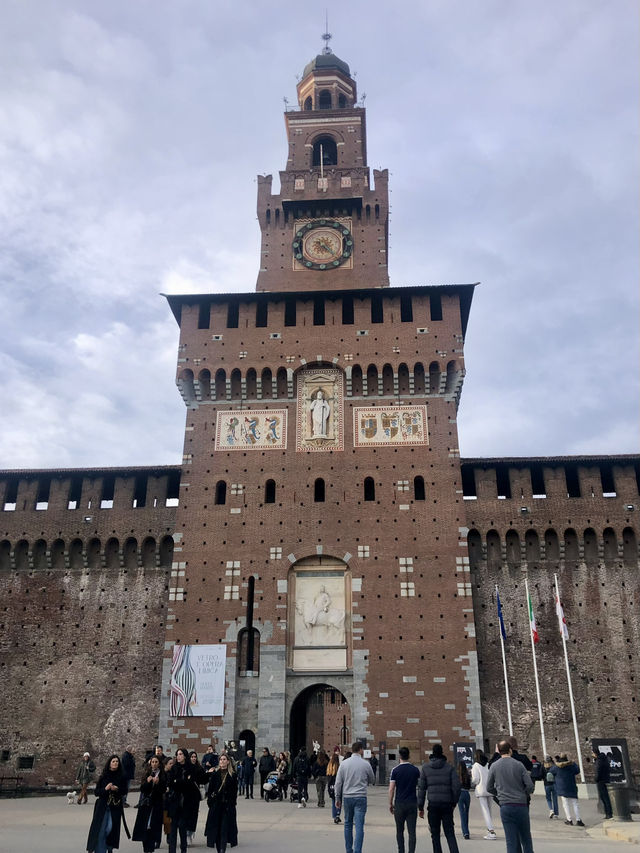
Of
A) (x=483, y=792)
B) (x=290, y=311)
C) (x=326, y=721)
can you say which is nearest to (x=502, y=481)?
(x=290, y=311)

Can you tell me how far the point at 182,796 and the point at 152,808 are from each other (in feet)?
1.80

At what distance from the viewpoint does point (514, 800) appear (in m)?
9.39

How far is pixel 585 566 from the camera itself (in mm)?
30609

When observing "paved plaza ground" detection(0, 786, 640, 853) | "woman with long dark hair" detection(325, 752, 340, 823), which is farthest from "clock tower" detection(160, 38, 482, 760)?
"woman with long dark hair" detection(325, 752, 340, 823)

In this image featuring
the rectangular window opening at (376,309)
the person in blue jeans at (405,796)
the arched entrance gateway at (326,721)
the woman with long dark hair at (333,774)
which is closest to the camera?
the person in blue jeans at (405,796)

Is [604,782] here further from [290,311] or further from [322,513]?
[290,311]

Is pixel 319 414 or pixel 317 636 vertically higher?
pixel 319 414

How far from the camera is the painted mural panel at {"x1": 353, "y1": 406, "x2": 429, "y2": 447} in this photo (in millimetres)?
31453

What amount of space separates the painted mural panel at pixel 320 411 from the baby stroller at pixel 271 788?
44.1 ft

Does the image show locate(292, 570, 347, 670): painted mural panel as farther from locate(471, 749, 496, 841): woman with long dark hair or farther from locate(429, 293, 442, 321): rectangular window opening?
locate(471, 749, 496, 841): woman with long dark hair

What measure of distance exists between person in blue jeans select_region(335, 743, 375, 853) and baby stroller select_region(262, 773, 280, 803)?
420 inches

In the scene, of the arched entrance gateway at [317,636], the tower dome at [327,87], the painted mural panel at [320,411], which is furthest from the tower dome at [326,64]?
the arched entrance gateway at [317,636]

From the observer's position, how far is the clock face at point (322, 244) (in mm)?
36688

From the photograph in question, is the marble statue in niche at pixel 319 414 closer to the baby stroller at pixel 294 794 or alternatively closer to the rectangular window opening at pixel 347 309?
the rectangular window opening at pixel 347 309
